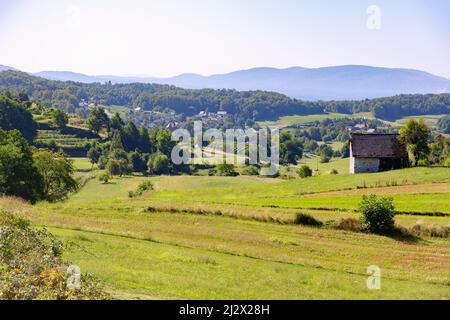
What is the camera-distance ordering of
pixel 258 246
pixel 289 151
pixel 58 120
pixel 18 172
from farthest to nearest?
1. pixel 289 151
2. pixel 58 120
3. pixel 18 172
4. pixel 258 246

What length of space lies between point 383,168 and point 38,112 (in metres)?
142

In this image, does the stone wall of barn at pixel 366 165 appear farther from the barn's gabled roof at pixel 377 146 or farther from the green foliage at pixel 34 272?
the green foliage at pixel 34 272

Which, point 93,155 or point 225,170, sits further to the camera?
point 93,155

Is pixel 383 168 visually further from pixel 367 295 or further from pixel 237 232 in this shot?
pixel 367 295

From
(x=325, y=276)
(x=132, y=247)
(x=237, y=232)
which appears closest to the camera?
(x=325, y=276)

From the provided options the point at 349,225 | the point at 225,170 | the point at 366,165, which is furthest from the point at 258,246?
the point at 225,170

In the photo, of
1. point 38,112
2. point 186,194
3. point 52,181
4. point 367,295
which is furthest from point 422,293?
point 38,112

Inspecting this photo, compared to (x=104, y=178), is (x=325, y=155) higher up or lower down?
lower down

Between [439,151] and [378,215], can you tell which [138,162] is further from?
[378,215]

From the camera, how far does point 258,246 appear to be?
106ft

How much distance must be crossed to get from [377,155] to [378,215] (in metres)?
30.0

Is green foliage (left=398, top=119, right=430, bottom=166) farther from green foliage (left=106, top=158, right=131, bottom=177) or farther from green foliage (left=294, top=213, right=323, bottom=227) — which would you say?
green foliage (left=106, top=158, right=131, bottom=177)

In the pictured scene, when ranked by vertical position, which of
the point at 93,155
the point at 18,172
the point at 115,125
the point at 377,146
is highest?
the point at 115,125

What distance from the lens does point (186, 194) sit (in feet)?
196
